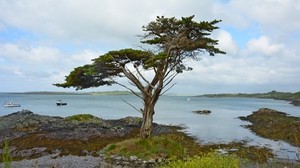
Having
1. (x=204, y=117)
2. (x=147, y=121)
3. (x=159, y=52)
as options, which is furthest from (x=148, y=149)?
(x=204, y=117)

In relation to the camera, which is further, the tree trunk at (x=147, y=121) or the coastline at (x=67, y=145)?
the tree trunk at (x=147, y=121)

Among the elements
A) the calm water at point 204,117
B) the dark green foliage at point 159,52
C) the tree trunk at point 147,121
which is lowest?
the calm water at point 204,117

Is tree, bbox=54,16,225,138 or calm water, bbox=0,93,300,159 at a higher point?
tree, bbox=54,16,225,138

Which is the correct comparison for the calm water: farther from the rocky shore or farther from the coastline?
the rocky shore

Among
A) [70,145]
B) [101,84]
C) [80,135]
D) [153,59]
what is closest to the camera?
[153,59]

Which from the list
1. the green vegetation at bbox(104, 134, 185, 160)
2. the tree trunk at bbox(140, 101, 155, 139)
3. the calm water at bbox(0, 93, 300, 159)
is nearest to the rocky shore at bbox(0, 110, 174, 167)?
the green vegetation at bbox(104, 134, 185, 160)

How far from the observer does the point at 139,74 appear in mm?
20297

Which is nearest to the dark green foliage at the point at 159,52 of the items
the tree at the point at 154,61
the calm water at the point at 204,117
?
the tree at the point at 154,61

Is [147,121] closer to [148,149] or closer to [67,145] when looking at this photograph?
[148,149]

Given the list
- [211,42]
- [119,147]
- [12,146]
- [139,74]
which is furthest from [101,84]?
[12,146]

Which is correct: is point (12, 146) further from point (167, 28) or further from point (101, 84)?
point (167, 28)

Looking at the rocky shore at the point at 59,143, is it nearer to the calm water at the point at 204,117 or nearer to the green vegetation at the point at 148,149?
the green vegetation at the point at 148,149

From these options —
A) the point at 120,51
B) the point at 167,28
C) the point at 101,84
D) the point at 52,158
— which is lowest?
the point at 52,158

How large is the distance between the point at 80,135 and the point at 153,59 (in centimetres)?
1250
